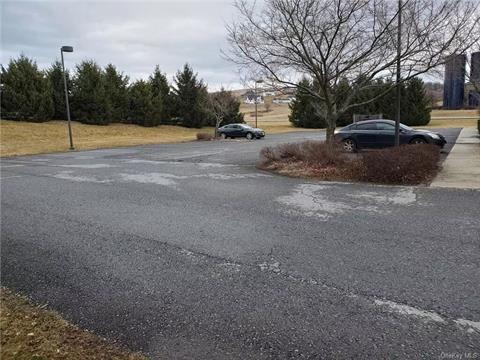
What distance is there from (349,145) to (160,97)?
1182 inches

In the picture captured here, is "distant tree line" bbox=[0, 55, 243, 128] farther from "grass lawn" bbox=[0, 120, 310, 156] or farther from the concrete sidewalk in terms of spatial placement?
the concrete sidewalk

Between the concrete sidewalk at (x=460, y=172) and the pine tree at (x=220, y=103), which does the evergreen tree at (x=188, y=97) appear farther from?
the concrete sidewalk at (x=460, y=172)

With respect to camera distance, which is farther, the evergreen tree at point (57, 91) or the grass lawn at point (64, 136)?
the evergreen tree at point (57, 91)

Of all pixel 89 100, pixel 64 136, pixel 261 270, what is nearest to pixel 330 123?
pixel 261 270

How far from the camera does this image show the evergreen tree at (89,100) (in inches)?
1395

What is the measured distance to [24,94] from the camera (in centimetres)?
3183

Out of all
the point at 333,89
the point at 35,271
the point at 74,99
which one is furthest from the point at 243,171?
the point at 74,99

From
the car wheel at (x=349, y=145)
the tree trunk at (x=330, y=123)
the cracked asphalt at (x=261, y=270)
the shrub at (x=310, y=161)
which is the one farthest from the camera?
the car wheel at (x=349, y=145)

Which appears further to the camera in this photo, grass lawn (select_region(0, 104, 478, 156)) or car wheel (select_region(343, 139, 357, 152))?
grass lawn (select_region(0, 104, 478, 156))

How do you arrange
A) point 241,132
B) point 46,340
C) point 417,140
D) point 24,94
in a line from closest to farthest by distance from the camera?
point 46,340 → point 417,140 → point 241,132 → point 24,94

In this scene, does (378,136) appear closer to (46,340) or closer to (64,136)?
(46,340)

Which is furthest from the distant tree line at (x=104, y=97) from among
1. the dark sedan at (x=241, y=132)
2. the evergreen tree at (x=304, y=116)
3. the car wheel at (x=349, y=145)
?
the car wheel at (x=349, y=145)

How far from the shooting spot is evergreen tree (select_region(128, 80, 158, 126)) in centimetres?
3872

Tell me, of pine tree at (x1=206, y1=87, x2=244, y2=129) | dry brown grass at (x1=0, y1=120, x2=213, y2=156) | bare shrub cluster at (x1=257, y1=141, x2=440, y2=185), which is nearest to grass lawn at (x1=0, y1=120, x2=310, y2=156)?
dry brown grass at (x1=0, y1=120, x2=213, y2=156)
